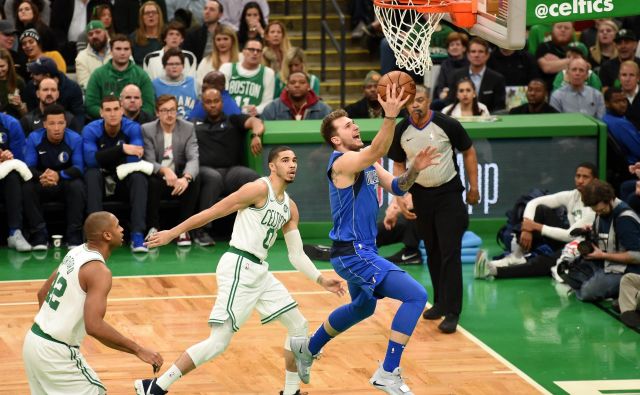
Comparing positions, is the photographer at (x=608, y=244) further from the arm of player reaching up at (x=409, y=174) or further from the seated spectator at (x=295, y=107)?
the seated spectator at (x=295, y=107)

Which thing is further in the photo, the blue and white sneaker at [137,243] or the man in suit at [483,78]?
the man in suit at [483,78]

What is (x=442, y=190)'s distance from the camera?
10492 mm

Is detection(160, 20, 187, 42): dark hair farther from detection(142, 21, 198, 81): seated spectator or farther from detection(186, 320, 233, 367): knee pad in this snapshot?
detection(186, 320, 233, 367): knee pad

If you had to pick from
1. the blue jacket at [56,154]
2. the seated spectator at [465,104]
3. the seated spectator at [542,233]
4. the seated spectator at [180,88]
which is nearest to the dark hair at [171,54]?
the seated spectator at [180,88]

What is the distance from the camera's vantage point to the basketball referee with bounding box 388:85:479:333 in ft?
34.3

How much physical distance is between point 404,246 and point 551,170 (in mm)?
2370

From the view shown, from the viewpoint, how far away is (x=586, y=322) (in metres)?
10.9

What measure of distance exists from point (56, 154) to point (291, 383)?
608 cm

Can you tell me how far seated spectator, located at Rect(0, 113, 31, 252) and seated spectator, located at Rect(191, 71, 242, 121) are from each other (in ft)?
6.82

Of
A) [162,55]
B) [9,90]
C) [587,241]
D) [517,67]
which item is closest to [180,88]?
[162,55]

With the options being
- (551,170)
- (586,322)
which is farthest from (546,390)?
(551,170)

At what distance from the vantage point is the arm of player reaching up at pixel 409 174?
8.37 meters

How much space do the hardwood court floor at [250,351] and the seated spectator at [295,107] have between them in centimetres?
343

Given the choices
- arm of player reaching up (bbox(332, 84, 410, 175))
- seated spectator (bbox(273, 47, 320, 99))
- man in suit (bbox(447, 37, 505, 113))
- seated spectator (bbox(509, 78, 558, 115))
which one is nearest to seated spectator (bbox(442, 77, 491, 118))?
man in suit (bbox(447, 37, 505, 113))
